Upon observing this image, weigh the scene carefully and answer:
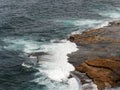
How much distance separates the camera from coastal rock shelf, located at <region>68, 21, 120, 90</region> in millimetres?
56500

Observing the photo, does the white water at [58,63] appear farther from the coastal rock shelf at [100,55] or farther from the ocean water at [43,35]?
the coastal rock shelf at [100,55]

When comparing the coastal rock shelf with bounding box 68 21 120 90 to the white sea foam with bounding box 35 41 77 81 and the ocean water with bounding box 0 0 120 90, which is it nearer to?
the white sea foam with bounding box 35 41 77 81

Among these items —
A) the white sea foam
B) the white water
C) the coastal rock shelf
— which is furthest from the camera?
the white sea foam

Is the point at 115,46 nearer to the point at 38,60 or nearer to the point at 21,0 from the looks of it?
the point at 38,60

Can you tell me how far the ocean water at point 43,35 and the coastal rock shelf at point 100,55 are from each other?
2214 mm

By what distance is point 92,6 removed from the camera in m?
102

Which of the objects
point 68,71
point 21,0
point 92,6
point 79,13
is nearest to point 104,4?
point 92,6

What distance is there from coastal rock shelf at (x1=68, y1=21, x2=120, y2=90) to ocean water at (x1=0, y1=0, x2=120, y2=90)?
Result: 221 centimetres

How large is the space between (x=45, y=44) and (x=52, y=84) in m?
17.6

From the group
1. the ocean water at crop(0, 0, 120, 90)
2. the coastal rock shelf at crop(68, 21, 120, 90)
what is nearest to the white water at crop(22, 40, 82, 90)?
the ocean water at crop(0, 0, 120, 90)

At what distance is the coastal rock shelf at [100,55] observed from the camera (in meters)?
56.5

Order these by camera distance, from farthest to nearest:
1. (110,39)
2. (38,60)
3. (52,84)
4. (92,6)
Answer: (92,6) < (110,39) < (38,60) < (52,84)

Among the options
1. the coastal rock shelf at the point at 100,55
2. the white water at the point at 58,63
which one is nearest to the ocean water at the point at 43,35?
the white water at the point at 58,63

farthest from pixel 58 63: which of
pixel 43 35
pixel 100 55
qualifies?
pixel 43 35
